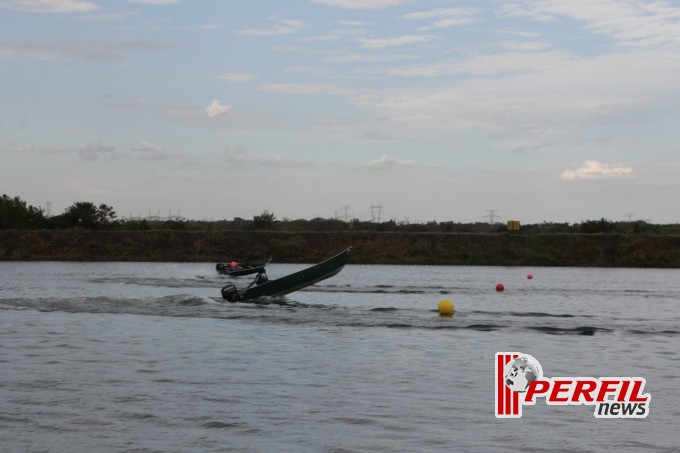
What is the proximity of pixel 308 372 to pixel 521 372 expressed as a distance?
4206 mm

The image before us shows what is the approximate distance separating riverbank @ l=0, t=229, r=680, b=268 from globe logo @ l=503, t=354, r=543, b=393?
67163 mm

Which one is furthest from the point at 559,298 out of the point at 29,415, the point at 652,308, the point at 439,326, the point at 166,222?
the point at 166,222

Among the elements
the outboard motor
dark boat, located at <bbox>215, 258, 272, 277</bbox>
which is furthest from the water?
dark boat, located at <bbox>215, 258, 272, 277</bbox>

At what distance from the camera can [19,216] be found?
334 feet

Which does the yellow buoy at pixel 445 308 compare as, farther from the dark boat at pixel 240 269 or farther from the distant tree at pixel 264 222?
the distant tree at pixel 264 222

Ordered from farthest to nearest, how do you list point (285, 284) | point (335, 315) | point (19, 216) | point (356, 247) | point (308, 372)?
point (19, 216) → point (356, 247) → point (285, 284) → point (335, 315) → point (308, 372)

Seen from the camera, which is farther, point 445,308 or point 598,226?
point 598,226

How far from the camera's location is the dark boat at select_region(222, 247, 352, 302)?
1405 inches

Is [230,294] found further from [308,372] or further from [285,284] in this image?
[308,372]

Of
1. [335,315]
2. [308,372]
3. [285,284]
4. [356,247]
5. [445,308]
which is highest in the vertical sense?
[356,247]

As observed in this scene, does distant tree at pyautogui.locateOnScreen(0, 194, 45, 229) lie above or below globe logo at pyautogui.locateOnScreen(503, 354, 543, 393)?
above

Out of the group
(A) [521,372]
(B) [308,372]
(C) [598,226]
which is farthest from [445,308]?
(C) [598,226]

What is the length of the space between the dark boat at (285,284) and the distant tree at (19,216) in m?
69.9

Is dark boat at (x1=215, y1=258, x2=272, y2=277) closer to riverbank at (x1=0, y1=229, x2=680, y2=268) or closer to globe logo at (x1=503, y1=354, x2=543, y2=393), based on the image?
riverbank at (x1=0, y1=229, x2=680, y2=268)
